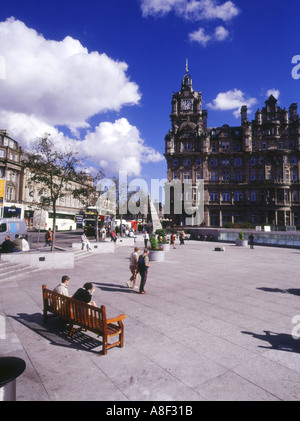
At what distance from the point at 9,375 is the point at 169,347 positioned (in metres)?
3.21

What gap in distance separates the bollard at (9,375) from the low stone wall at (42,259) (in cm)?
1094

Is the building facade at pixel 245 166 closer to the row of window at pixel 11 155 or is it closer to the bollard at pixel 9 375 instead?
the row of window at pixel 11 155

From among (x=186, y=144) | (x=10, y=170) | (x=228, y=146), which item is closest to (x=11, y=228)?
(x=10, y=170)

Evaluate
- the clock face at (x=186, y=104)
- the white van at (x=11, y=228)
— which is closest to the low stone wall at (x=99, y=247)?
the white van at (x=11, y=228)

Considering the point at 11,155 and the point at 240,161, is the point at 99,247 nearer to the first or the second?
the point at 240,161

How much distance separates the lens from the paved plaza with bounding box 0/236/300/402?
391 centimetres

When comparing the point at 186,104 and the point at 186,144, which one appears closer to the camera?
the point at 186,144

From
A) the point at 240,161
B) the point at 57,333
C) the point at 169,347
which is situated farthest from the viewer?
the point at 240,161

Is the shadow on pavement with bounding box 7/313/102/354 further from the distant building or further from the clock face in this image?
the clock face

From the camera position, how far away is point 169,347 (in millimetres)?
5285

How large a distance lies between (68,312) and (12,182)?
55.6 meters

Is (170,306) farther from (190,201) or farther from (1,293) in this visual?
(190,201)

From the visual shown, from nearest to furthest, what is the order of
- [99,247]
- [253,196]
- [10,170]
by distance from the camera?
[99,247] < [253,196] < [10,170]
